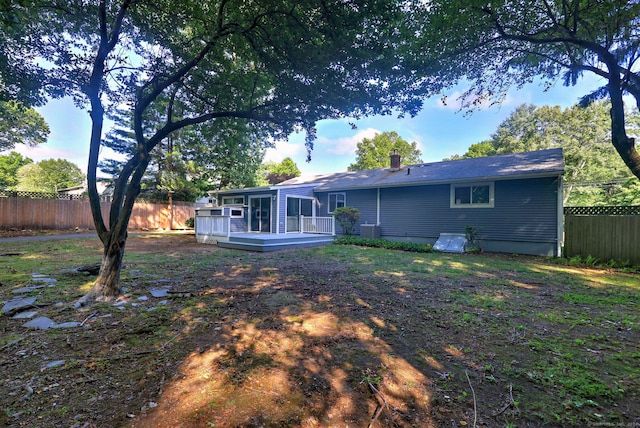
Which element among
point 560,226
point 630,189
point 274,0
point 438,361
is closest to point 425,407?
point 438,361

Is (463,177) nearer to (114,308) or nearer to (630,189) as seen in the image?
(114,308)

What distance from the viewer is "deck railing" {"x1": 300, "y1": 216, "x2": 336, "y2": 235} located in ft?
47.4

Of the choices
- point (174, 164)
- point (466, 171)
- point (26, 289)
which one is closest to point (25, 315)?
point (26, 289)

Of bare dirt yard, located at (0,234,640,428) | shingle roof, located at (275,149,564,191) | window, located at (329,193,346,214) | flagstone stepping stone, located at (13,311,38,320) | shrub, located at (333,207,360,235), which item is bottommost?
bare dirt yard, located at (0,234,640,428)

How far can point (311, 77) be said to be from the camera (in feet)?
17.3

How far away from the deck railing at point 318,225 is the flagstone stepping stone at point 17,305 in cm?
1119

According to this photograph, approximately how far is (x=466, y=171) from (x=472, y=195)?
1075 millimetres

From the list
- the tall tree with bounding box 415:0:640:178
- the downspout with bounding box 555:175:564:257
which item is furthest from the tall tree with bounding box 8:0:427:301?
the downspout with bounding box 555:175:564:257

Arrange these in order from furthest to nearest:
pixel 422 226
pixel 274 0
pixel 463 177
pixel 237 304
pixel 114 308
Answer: pixel 422 226 → pixel 463 177 → pixel 274 0 → pixel 237 304 → pixel 114 308

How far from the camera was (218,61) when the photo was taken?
5.87 metres

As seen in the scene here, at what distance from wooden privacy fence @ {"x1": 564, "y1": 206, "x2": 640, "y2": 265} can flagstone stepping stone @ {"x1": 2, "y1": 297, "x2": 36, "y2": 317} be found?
12.6m

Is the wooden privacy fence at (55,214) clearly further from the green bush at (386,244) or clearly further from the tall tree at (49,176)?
the tall tree at (49,176)

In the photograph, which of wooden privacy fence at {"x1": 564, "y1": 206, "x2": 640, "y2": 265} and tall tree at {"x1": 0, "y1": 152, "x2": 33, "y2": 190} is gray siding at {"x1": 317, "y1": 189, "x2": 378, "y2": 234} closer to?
wooden privacy fence at {"x1": 564, "y1": 206, "x2": 640, "y2": 265}

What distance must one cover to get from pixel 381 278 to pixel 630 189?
19898mm
